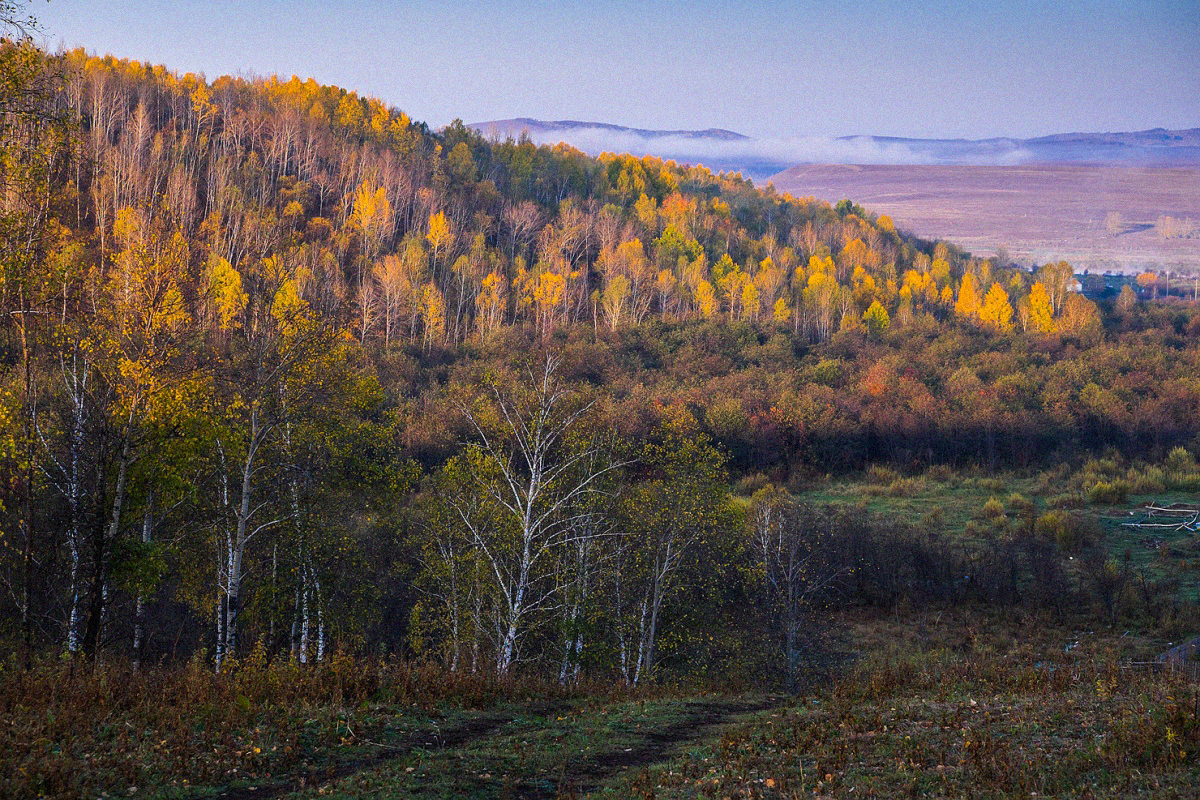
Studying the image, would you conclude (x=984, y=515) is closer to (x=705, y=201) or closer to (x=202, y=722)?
(x=202, y=722)

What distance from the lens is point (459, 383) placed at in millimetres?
66000

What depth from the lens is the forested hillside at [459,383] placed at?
44.1 ft

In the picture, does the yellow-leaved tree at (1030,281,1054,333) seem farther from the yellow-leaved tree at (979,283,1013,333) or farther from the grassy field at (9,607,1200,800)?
the grassy field at (9,607,1200,800)

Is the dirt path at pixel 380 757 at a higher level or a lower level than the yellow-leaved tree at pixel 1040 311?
lower

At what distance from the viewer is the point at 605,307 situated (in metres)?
101

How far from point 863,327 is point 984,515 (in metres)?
63.9

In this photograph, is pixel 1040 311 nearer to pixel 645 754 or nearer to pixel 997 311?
pixel 997 311

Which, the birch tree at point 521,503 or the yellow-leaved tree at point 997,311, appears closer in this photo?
the birch tree at point 521,503

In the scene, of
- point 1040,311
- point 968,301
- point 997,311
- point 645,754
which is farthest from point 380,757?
point 968,301

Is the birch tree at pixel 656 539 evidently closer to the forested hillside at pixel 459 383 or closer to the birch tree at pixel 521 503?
the forested hillside at pixel 459 383

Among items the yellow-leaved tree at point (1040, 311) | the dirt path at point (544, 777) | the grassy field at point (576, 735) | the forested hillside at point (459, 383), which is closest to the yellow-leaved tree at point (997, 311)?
the forested hillside at point (459, 383)

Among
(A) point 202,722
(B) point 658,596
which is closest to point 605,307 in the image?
(B) point 658,596

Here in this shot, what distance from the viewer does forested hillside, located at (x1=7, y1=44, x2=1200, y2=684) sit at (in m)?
13.4

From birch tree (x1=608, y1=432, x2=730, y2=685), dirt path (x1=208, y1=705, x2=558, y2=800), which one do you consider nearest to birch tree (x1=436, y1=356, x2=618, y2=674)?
birch tree (x1=608, y1=432, x2=730, y2=685)
